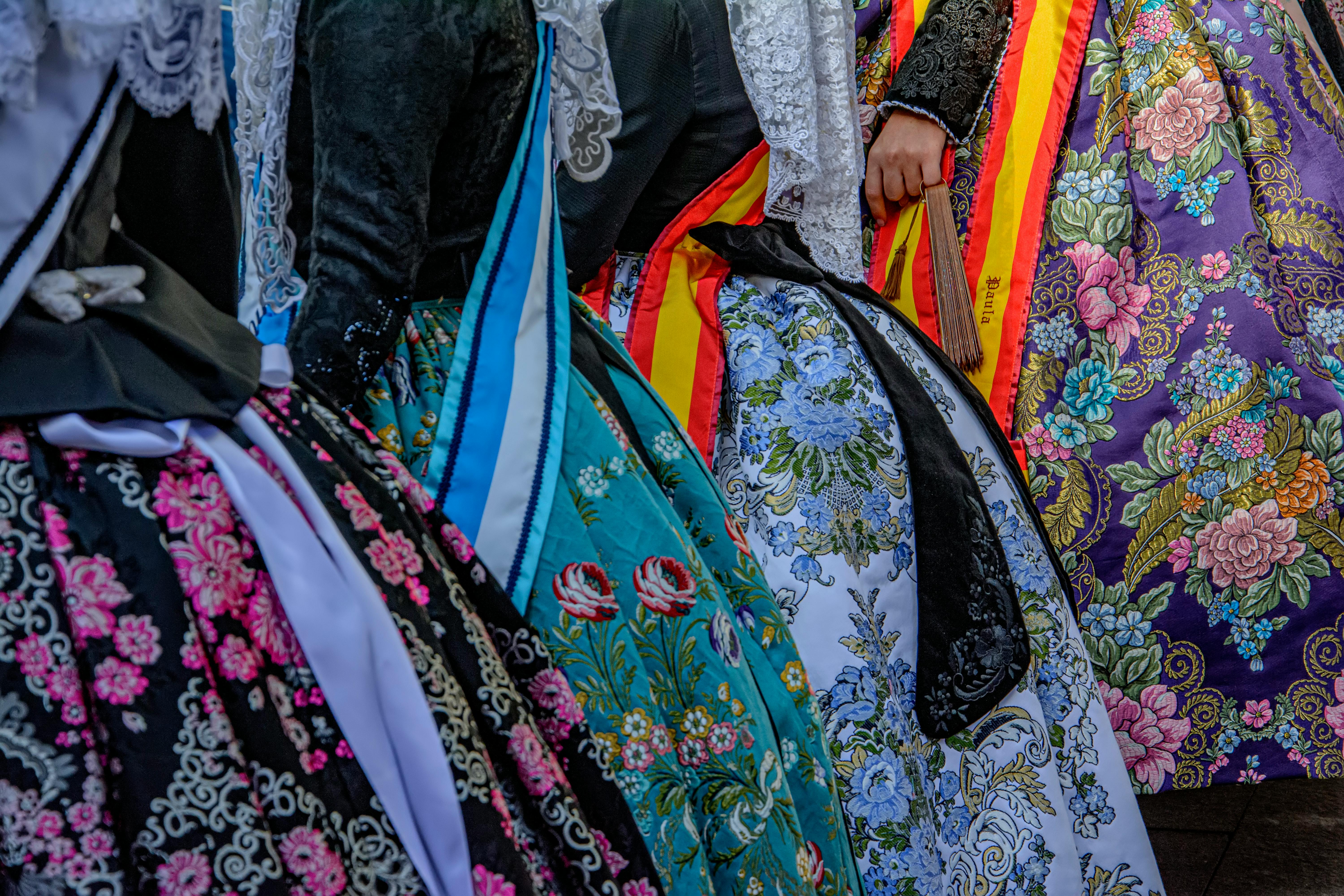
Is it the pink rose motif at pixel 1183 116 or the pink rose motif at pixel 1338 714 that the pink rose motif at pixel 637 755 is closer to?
the pink rose motif at pixel 1338 714

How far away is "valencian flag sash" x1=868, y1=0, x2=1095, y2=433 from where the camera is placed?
1922 mm

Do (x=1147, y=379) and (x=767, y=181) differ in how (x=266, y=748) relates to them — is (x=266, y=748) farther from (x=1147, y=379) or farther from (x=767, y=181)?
(x=1147, y=379)

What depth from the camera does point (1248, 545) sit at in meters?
1.78

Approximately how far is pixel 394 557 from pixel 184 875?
9.7 inches

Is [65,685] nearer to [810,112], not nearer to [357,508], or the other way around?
[357,508]

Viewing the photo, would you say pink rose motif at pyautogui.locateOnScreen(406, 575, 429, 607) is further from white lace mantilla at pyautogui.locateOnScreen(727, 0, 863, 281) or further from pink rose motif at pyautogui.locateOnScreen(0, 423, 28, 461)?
white lace mantilla at pyautogui.locateOnScreen(727, 0, 863, 281)

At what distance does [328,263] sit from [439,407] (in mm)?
158

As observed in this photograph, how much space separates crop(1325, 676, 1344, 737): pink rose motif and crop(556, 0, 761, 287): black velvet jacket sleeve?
1.20m

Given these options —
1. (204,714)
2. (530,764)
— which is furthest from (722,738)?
(204,714)

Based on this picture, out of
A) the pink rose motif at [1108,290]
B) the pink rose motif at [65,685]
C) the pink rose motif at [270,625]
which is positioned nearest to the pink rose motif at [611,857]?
the pink rose motif at [270,625]

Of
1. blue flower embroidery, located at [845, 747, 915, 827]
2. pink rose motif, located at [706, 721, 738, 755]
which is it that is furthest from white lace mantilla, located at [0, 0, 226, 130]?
blue flower embroidery, located at [845, 747, 915, 827]

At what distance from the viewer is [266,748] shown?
2.33 feet

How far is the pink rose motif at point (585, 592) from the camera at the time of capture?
955mm

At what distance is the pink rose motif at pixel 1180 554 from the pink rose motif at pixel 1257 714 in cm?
22
